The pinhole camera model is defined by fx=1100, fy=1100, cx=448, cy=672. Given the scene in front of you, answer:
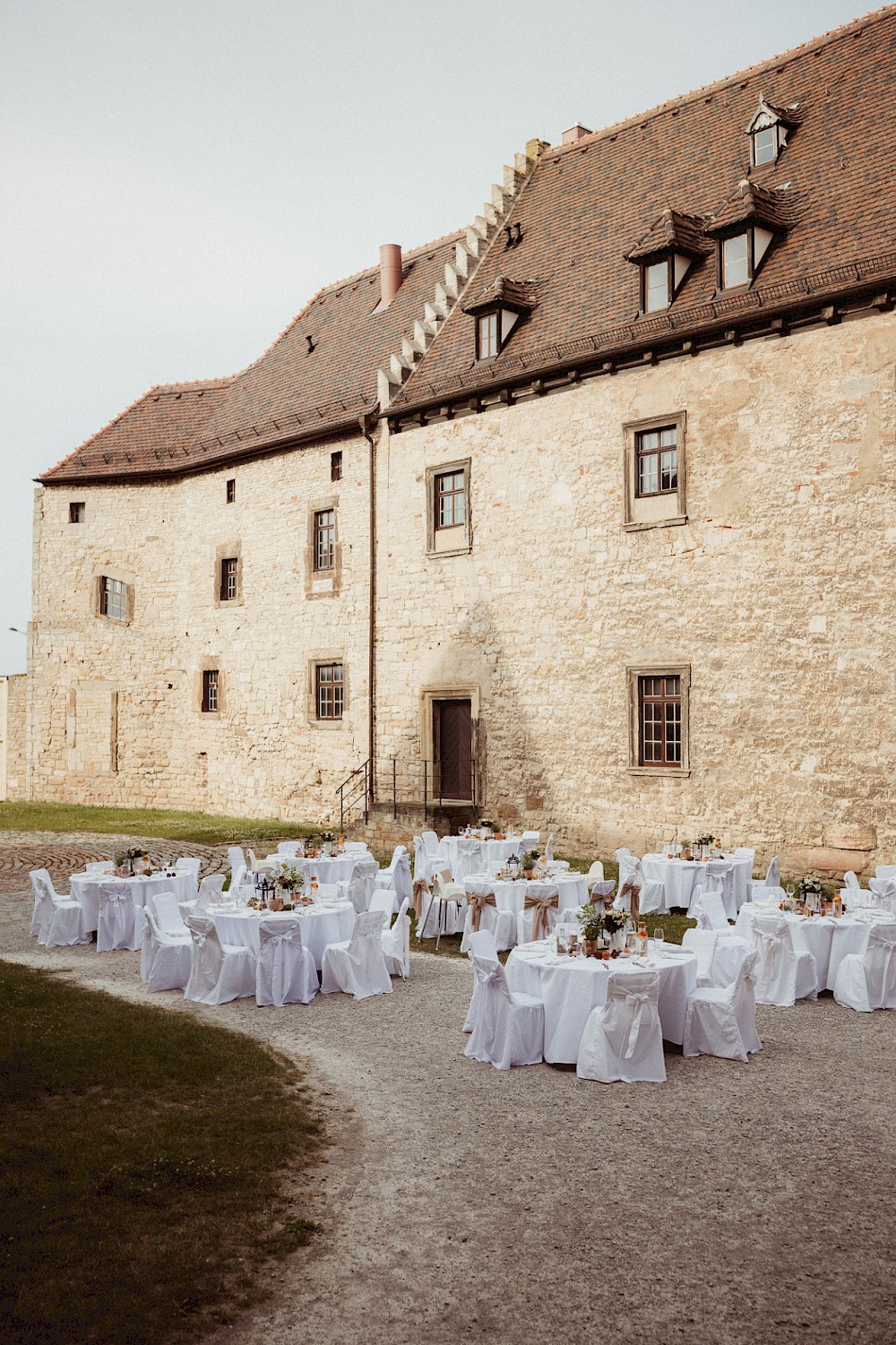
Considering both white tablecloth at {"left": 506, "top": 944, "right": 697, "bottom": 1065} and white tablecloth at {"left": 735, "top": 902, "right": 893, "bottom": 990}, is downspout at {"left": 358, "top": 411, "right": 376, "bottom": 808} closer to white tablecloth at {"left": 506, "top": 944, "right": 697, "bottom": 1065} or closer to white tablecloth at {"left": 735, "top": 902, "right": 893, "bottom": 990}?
white tablecloth at {"left": 735, "top": 902, "right": 893, "bottom": 990}

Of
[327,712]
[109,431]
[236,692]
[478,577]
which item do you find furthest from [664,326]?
[109,431]

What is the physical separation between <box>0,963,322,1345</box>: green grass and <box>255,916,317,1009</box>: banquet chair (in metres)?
0.92

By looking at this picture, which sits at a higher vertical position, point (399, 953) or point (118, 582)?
point (118, 582)

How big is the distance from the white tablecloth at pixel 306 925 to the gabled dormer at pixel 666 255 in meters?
11.6

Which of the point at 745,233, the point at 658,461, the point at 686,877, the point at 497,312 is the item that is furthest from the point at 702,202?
the point at 686,877

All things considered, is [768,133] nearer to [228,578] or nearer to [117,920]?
[228,578]

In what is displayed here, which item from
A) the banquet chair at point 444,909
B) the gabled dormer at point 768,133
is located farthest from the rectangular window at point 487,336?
the banquet chair at point 444,909

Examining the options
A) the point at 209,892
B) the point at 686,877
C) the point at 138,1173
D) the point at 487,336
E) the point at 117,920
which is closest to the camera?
the point at 138,1173

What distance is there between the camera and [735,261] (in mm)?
16719

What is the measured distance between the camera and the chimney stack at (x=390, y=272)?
25125 mm

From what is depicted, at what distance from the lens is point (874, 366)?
588 inches

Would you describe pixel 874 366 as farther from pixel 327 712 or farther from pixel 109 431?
pixel 109 431

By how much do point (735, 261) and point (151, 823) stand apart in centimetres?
1578

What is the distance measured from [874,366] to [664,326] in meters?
3.42
